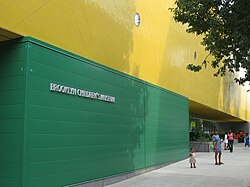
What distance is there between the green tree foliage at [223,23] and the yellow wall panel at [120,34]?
2382 mm

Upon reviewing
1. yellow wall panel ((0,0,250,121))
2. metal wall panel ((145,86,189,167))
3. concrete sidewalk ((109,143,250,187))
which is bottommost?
concrete sidewalk ((109,143,250,187))

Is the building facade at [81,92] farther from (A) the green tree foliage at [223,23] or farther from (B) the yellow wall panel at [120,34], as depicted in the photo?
(A) the green tree foliage at [223,23]

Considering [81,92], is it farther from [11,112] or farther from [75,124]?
[11,112]

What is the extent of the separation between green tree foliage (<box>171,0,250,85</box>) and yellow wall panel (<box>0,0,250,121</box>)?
2.38m

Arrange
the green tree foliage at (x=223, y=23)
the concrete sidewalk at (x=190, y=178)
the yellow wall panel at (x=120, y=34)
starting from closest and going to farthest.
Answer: the yellow wall panel at (x=120, y=34), the green tree foliage at (x=223, y=23), the concrete sidewalk at (x=190, y=178)

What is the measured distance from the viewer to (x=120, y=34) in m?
12.0

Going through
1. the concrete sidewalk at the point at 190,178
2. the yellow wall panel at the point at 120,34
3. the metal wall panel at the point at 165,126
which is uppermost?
the yellow wall panel at the point at 120,34

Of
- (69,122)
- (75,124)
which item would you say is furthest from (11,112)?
(75,124)

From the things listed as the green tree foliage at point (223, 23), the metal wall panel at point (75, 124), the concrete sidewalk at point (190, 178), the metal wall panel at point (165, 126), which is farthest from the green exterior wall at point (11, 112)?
the metal wall panel at point (165, 126)

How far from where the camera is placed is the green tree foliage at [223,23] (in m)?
10.1

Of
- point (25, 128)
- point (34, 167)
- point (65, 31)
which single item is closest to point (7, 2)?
point (65, 31)

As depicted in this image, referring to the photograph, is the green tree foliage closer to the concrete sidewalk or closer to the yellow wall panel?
the yellow wall panel

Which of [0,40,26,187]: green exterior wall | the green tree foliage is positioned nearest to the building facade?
[0,40,26,187]: green exterior wall

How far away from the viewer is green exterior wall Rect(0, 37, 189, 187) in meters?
7.36
